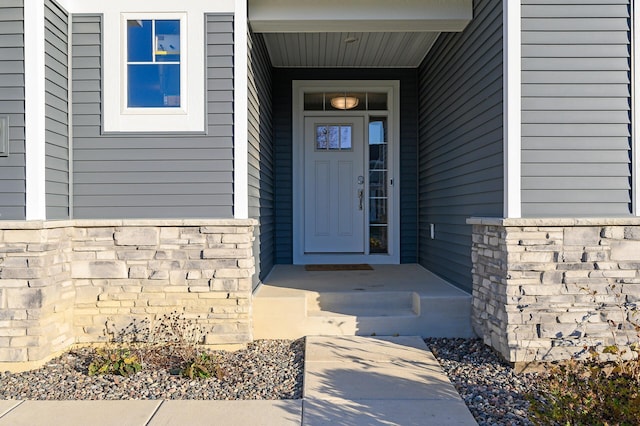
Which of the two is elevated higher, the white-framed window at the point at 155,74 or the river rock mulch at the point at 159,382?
the white-framed window at the point at 155,74

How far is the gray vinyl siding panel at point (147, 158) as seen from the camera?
370 cm

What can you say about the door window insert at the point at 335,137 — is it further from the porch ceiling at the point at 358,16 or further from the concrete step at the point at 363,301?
the concrete step at the point at 363,301

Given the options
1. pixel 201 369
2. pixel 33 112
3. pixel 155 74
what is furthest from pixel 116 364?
pixel 155 74

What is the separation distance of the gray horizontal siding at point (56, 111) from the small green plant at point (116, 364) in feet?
3.56

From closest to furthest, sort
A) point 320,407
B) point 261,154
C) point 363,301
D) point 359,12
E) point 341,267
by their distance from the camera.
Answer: point 320,407
point 359,12
point 363,301
point 261,154
point 341,267

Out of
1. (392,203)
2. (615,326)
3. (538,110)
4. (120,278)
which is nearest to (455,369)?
(615,326)

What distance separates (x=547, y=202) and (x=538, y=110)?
2.13 feet

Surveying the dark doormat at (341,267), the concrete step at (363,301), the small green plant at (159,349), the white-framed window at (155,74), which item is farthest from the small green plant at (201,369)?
the dark doormat at (341,267)

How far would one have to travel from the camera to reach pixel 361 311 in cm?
411

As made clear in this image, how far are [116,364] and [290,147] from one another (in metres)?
3.50

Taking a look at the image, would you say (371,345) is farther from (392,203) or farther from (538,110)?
(392,203)

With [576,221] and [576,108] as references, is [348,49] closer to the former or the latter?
[576,108]

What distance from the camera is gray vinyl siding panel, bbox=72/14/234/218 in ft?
12.1

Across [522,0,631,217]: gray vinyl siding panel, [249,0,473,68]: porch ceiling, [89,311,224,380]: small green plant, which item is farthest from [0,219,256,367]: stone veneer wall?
[522,0,631,217]: gray vinyl siding panel
